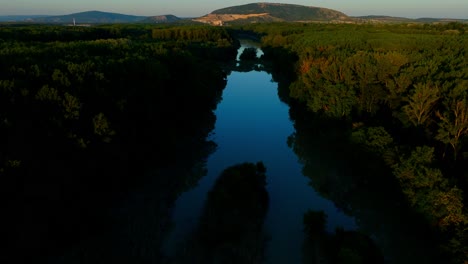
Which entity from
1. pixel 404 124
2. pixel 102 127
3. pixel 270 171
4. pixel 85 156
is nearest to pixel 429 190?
pixel 404 124

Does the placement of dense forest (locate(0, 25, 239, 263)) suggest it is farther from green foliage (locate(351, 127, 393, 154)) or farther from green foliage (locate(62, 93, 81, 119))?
green foliage (locate(351, 127, 393, 154))

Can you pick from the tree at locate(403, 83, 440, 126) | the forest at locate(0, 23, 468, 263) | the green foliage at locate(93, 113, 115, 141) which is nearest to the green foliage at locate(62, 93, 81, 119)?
the forest at locate(0, 23, 468, 263)

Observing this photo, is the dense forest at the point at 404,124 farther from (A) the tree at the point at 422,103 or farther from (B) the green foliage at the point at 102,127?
(B) the green foliage at the point at 102,127

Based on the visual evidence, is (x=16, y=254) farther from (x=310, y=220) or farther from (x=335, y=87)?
(x=335, y=87)

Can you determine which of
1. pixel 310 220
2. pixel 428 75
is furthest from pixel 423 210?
pixel 428 75

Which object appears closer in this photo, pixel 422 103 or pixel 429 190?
pixel 429 190

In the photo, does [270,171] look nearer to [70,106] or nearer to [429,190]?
[429,190]
